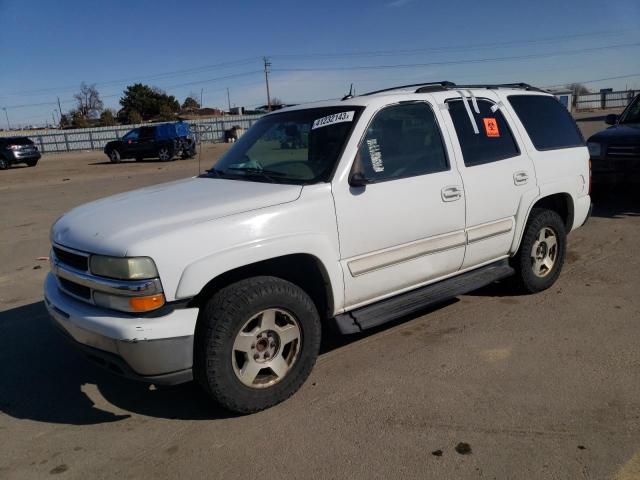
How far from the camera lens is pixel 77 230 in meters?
3.22

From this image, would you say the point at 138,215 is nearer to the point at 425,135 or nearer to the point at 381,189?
A: the point at 381,189

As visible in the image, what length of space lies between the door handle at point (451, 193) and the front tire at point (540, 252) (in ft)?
3.56

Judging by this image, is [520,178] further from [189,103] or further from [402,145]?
[189,103]

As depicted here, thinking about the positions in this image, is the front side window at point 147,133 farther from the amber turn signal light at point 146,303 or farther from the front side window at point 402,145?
the amber turn signal light at point 146,303

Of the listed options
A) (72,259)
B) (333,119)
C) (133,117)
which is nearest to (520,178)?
(333,119)

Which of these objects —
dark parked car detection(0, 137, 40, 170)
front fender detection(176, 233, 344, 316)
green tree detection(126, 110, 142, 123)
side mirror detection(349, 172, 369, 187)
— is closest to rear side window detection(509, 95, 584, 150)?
side mirror detection(349, 172, 369, 187)

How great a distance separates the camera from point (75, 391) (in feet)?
11.9

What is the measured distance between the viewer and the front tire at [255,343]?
2.97 metres

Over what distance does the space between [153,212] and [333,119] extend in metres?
1.42

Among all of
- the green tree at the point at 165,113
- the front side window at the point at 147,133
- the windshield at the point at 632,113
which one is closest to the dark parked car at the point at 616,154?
the windshield at the point at 632,113

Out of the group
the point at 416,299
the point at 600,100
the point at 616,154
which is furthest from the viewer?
the point at 600,100

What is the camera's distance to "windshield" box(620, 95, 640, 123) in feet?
29.5

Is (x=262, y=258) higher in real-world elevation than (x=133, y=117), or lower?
lower

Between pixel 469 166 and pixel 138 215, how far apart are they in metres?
2.45
